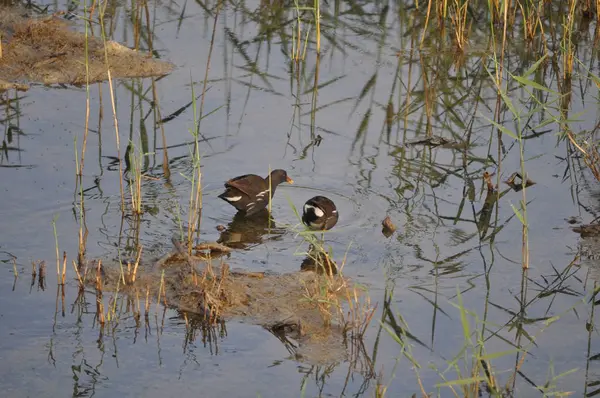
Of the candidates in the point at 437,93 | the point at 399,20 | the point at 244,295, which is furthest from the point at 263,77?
the point at 244,295

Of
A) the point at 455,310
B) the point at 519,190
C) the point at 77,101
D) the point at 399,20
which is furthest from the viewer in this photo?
the point at 399,20

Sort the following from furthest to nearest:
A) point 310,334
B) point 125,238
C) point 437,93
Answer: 1. point 437,93
2. point 125,238
3. point 310,334

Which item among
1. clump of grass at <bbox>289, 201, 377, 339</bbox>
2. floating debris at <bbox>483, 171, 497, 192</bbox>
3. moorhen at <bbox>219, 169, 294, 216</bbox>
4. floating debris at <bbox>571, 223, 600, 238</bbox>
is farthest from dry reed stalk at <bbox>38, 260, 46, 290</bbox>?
floating debris at <bbox>571, 223, 600, 238</bbox>

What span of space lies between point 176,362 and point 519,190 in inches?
167

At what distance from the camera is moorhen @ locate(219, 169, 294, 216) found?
28.7 feet

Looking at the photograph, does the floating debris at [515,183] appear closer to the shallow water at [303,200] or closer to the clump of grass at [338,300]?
the shallow water at [303,200]

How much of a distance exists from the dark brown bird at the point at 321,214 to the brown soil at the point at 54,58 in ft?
11.9

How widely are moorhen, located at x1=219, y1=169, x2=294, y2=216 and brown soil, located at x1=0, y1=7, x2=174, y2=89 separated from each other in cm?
307

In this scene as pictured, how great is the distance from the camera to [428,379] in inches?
254

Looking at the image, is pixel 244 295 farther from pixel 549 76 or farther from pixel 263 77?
pixel 549 76

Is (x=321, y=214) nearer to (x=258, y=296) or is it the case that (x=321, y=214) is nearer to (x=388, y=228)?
(x=388, y=228)

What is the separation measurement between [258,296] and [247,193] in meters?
1.60

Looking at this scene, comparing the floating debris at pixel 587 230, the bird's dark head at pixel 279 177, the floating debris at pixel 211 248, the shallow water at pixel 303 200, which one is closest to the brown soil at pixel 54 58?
the shallow water at pixel 303 200

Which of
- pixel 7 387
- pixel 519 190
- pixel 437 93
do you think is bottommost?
pixel 7 387
